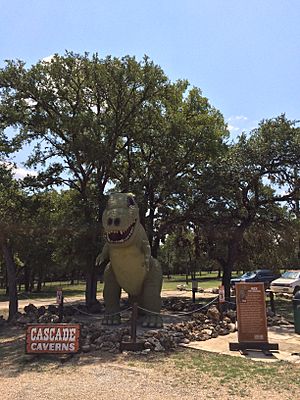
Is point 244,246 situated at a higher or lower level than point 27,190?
lower

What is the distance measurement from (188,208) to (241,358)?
9.88m

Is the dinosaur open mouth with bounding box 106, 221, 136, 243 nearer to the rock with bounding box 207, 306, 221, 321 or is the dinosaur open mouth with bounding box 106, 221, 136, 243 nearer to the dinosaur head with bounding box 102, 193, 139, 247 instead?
the dinosaur head with bounding box 102, 193, 139, 247

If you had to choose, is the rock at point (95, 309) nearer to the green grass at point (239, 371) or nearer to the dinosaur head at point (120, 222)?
the dinosaur head at point (120, 222)

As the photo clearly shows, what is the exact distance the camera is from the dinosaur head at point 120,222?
10945 mm

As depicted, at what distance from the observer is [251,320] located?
9.89 meters

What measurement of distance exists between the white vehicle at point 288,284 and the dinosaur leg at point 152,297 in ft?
37.3

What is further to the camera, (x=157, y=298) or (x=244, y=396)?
(x=157, y=298)

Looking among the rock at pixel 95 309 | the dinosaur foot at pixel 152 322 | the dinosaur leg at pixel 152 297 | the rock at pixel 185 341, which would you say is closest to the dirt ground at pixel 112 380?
the rock at pixel 185 341

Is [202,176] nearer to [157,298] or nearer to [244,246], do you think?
[244,246]

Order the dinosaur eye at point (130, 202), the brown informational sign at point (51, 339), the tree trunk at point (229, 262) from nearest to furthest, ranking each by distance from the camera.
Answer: the brown informational sign at point (51, 339) → the dinosaur eye at point (130, 202) → the tree trunk at point (229, 262)

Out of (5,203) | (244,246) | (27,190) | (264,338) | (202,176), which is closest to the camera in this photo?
(264,338)

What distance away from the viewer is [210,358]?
867 cm

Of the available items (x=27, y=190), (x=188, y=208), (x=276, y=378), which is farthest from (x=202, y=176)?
(x=276, y=378)

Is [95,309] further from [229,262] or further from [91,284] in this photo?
[229,262]
